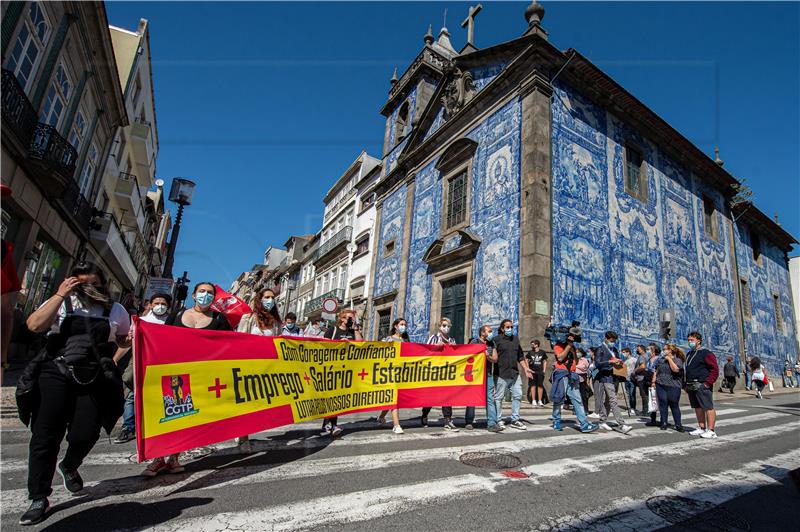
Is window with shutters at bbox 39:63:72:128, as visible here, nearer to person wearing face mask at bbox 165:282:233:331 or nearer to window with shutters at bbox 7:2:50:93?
window with shutters at bbox 7:2:50:93

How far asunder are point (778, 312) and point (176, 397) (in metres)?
32.9

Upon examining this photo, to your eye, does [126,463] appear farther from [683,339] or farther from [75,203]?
[683,339]

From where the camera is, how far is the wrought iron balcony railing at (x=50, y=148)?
420 inches

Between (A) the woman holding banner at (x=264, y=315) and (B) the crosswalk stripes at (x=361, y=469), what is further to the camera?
(A) the woman holding banner at (x=264, y=315)

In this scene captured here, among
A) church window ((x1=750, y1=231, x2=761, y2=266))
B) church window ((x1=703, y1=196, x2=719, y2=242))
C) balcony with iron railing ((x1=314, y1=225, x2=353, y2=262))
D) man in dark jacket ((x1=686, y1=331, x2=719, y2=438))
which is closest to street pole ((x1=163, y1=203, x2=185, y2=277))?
man in dark jacket ((x1=686, y1=331, x2=719, y2=438))

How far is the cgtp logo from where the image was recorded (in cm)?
341

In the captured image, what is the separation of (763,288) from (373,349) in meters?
28.2

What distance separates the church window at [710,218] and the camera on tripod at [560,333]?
518 inches

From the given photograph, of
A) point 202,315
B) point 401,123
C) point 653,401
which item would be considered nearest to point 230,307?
point 202,315

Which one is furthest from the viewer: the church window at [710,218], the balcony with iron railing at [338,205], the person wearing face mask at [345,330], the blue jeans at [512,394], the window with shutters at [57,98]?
the balcony with iron railing at [338,205]

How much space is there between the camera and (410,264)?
18281 mm

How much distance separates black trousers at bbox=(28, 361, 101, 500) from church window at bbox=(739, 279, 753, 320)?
26988 mm

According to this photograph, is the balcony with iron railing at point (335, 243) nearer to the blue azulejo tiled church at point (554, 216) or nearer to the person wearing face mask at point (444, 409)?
the blue azulejo tiled church at point (554, 216)

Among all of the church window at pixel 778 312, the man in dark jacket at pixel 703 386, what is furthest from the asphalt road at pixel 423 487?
the church window at pixel 778 312
